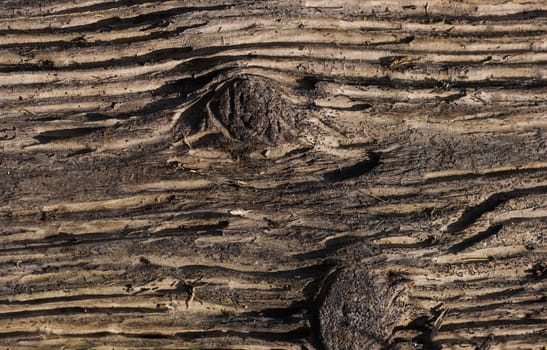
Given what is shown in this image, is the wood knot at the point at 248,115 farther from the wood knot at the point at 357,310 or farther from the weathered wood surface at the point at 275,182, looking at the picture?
the wood knot at the point at 357,310

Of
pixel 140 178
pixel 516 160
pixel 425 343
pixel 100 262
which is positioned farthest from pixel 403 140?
pixel 100 262

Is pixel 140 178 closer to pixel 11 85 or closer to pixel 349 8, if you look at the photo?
pixel 11 85

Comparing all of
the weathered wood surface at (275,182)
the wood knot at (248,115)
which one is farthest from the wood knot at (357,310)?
the wood knot at (248,115)

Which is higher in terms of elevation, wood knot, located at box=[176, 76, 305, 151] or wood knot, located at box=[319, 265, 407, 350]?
wood knot, located at box=[176, 76, 305, 151]

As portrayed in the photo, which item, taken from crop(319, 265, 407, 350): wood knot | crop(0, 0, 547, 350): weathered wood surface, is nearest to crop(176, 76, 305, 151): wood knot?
crop(0, 0, 547, 350): weathered wood surface

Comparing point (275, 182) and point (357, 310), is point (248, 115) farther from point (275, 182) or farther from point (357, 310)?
point (357, 310)

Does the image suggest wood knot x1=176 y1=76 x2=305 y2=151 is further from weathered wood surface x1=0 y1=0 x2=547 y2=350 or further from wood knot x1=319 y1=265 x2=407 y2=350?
wood knot x1=319 y1=265 x2=407 y2=350

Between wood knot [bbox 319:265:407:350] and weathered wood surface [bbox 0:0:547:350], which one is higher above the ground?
weathered wood surface [bbox 0:0:547:350]
